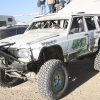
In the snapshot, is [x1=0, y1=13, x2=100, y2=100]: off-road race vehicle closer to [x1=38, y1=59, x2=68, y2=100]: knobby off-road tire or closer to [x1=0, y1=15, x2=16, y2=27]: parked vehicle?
[x1=38, y1=59, x2=68, y2=100]: knobby off-road tire

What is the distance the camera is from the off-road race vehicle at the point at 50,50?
3.77 meters

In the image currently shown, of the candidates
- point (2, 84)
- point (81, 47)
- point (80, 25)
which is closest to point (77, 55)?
point (81, 47)

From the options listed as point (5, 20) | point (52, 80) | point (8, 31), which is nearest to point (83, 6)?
point (5, 20)

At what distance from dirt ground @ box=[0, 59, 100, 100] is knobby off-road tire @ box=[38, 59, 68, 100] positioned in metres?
0.28

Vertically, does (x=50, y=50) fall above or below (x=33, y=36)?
below

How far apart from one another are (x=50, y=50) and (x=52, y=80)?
0.73 m

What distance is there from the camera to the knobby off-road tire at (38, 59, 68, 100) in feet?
12.3

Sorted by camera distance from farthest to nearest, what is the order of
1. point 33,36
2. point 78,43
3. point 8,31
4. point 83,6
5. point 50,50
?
point 83,6
point 8,31
point 78,43
point 33,36
point 50,50

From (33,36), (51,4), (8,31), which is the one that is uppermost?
(51,4)

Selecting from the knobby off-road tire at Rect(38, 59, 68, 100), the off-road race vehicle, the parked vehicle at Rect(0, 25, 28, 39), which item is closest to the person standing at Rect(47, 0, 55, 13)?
the parked vehicle at Rect(0, 25, 28, 39)

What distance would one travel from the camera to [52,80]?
3.87m

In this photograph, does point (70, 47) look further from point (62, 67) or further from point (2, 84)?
point (2, 84)

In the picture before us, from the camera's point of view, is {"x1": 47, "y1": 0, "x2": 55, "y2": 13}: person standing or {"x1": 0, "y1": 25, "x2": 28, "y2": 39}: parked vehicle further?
{"x1": 47, "y1": 0, "x2": 55, "y2": 13}: person standing

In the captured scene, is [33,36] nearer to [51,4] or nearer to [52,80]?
[52,80]
